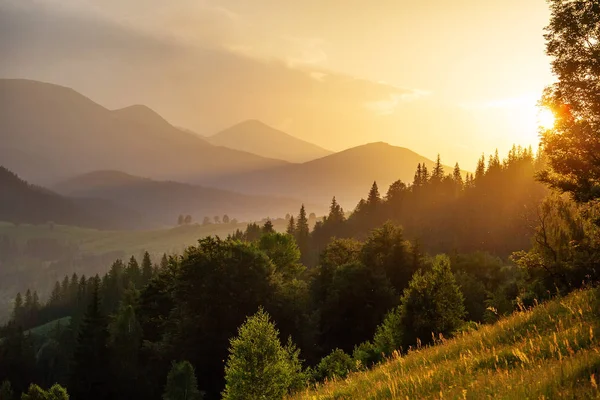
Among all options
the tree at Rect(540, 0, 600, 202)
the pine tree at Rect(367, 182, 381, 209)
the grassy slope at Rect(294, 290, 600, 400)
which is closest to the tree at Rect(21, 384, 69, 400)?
the grassy slope at Rect(294, 290, 600, 400)

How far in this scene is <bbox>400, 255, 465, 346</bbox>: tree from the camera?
114 ft

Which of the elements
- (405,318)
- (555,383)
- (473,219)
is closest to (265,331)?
(405,318)

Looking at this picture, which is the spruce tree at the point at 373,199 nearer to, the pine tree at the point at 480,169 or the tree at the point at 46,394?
the pine tree at the point at 480,169

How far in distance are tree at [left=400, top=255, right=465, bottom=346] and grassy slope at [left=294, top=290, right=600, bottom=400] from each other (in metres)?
22.8

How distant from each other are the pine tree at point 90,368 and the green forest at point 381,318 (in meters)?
0.17

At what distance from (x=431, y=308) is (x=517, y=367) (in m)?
29.7

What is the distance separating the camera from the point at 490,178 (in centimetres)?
17938

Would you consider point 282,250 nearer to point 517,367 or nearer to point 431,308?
point 431,308

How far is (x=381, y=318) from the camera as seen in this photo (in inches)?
2047

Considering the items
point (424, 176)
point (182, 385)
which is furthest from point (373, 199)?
point (182, 385)

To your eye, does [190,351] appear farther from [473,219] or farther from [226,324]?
[473,219]

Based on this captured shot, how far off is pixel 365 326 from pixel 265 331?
98.3ft

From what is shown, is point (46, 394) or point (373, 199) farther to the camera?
point (373, 199)

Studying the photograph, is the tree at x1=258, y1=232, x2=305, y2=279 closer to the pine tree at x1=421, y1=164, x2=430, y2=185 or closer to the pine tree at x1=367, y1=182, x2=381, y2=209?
the pine tree at x1=367, y1=182, x2=381, y2=209
